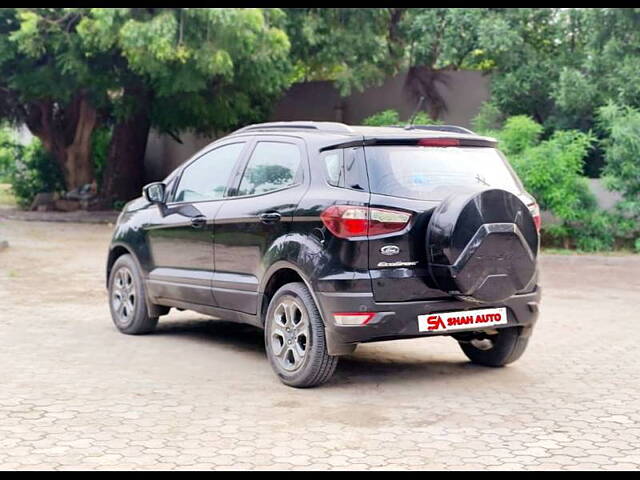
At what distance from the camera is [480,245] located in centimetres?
671

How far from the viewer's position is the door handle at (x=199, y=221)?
824 centimetres

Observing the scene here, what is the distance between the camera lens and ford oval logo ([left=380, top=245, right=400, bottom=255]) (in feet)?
22.1

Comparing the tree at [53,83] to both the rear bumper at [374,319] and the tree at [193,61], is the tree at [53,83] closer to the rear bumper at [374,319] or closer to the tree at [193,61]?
the tree at [193,61]

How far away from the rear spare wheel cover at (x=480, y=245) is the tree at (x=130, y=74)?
1148 cm

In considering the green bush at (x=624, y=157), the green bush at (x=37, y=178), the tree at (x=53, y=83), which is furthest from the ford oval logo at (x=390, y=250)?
the green bush at (x=37, y=178)

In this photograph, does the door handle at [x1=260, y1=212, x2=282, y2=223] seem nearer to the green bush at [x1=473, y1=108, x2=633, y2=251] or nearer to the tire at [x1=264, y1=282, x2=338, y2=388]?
the tire at [x1=264, y1=282, x2=338, y2=388]

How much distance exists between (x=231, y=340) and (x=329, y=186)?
259 cm

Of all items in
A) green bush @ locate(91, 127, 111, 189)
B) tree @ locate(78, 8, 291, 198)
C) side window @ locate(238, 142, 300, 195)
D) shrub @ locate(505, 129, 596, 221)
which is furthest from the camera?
green bush @ locate(91, 127, 111, 189)

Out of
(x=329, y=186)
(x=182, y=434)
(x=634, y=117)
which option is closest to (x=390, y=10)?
(x=634, y=117)

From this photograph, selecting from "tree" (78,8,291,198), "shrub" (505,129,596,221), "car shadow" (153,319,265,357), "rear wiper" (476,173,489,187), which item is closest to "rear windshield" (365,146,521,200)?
"rear wiper" (476,173,489,187)

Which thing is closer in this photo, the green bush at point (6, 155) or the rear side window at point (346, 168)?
the rear side window at point (346, 168)

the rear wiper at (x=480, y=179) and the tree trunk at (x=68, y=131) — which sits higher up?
the tree trunk at (x=68, y=131)
